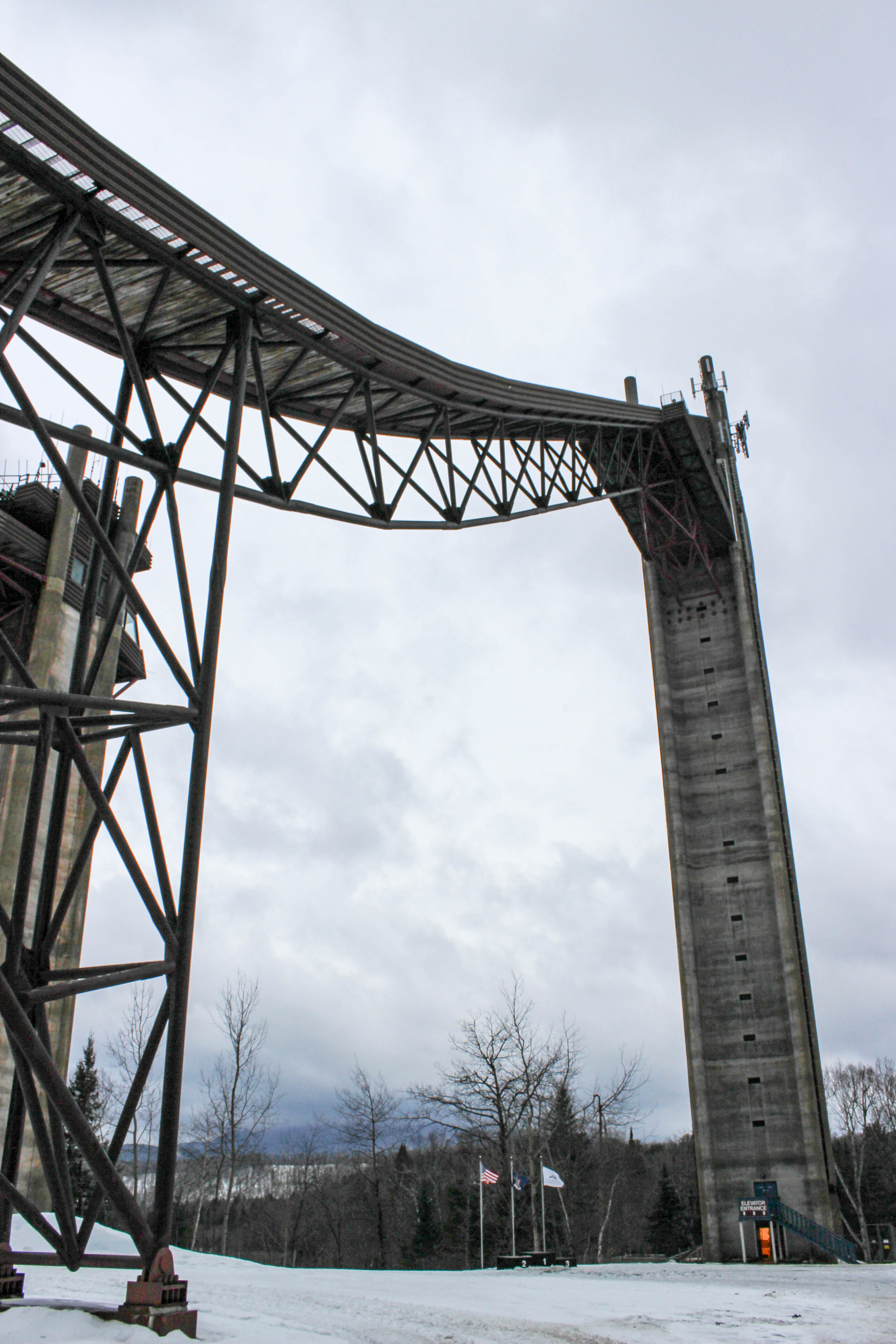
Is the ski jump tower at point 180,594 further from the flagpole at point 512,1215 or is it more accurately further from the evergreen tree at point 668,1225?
the evergreen tree at point 668,1225

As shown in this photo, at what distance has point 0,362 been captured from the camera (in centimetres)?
886

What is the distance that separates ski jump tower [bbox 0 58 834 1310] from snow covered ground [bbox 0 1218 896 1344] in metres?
0.90

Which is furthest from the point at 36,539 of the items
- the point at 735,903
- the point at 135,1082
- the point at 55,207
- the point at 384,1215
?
the point at 384,1215

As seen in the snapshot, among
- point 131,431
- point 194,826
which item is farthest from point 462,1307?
point 131,431

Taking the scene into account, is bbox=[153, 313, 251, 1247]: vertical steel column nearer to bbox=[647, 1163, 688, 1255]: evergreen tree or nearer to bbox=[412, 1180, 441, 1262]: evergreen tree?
bbox=[412, 1180, 441, 1262]: evergreen tree

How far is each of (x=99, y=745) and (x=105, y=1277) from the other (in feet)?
52.9

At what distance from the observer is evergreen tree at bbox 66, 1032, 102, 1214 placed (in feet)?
135

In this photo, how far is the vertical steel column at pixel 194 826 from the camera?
8.56m

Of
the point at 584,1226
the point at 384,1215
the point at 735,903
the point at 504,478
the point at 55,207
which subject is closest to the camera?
the point at 55,207

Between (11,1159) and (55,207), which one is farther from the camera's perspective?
(55,207)

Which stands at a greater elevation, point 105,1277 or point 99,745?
point 99,745

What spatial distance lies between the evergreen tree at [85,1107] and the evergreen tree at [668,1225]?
31918 millimetres

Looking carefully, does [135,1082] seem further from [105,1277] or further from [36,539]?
[36,539]

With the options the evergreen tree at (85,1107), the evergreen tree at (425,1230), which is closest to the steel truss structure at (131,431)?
the evergreen tree at (85,1107)
